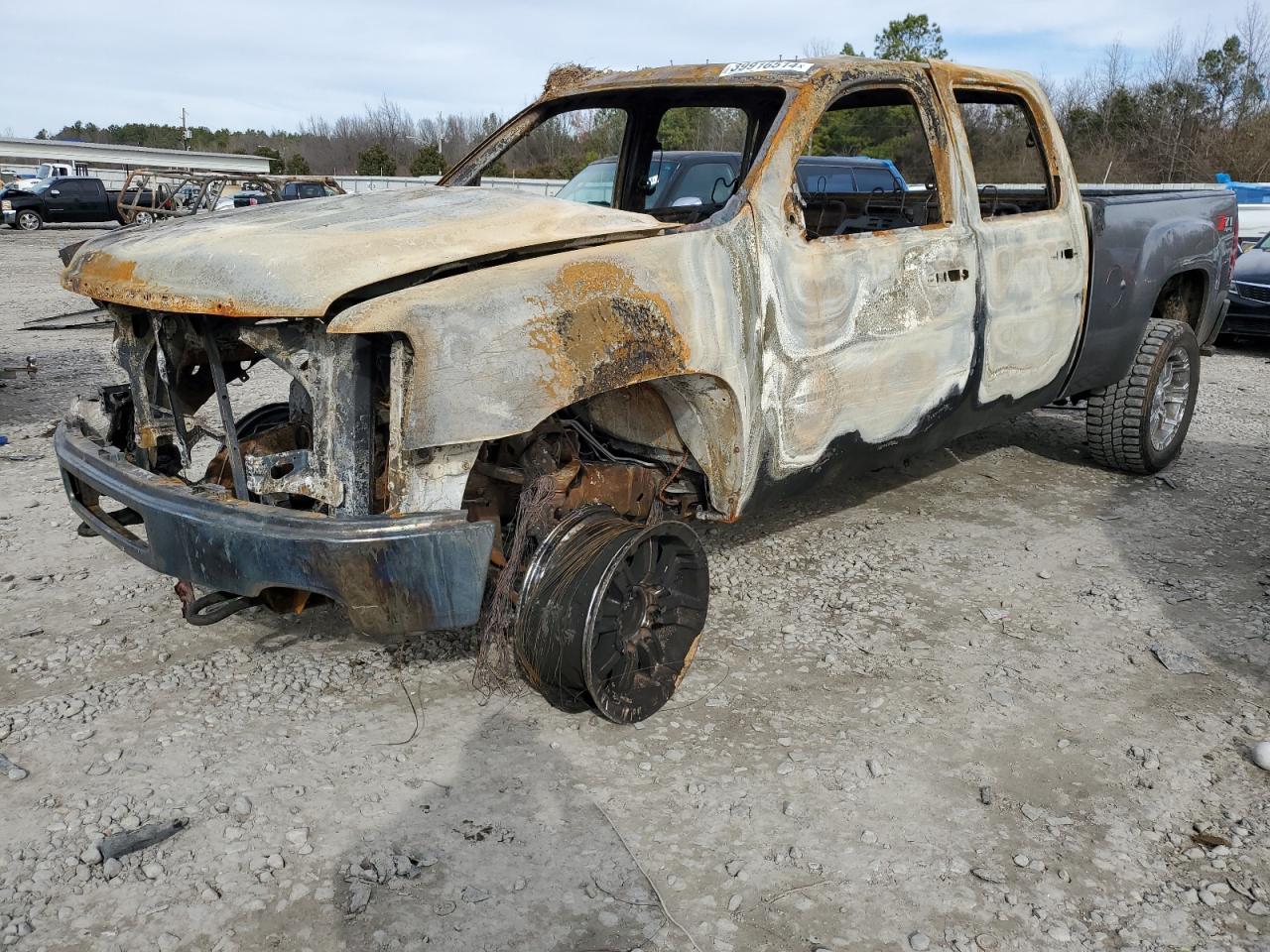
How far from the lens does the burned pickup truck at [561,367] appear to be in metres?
2.60

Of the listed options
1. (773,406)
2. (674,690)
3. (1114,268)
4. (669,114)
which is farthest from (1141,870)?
(669,114)

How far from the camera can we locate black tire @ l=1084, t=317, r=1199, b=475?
5391mm

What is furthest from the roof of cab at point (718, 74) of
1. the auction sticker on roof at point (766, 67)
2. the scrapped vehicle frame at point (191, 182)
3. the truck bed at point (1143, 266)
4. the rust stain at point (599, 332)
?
the scrapped vehicle frame at point (191, 182)

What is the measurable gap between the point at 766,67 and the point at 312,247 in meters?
1.93

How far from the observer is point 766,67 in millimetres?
3738

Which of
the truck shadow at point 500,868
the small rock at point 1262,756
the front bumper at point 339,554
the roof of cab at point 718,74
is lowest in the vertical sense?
the truck shadow at point 500,868

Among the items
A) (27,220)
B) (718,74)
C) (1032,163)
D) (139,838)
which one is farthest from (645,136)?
(27,220)

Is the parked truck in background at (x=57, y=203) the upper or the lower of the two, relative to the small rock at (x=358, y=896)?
upper

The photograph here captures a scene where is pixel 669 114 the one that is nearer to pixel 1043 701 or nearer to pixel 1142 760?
pixel 1043 701

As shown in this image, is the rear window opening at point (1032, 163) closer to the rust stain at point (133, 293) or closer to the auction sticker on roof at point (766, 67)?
the auction sticker on roof at point (766, 67)

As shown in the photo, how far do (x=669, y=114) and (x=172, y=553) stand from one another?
123 inches

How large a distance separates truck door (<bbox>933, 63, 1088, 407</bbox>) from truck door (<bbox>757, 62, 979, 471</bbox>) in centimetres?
14

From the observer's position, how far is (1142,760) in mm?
2965

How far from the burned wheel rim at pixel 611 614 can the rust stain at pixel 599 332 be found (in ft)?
1.65
